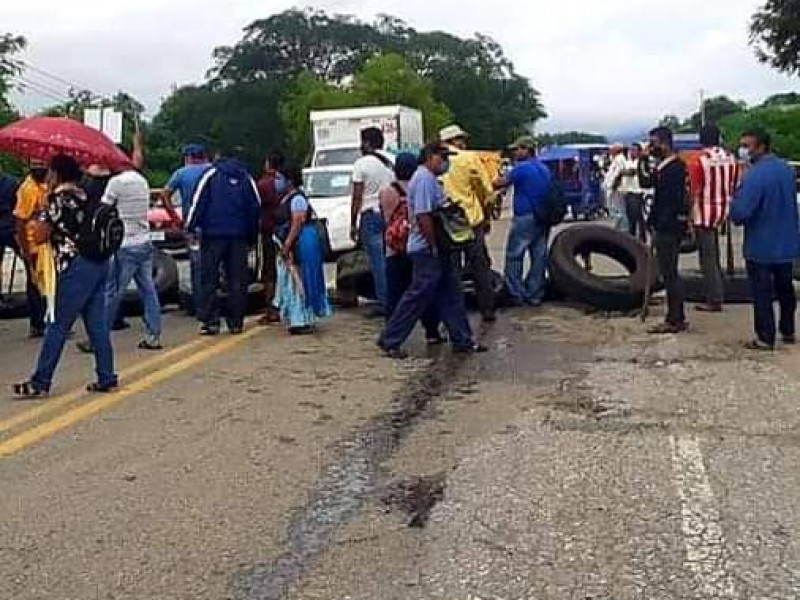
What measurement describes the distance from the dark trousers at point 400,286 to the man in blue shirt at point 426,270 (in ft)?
1.47

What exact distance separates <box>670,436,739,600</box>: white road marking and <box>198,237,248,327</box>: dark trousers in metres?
5.85

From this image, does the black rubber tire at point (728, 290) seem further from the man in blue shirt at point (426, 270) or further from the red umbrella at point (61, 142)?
the red umbrella at point (61, 142)

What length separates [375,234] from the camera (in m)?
14.1

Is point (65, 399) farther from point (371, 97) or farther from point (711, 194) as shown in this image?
point (371, 97)

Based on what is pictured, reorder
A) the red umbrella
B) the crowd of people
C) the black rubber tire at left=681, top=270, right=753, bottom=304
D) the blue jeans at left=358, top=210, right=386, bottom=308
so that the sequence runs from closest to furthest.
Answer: the crowd of people, the red umbrella, the blue jeans at left=358, top=210, right=386, bottom=308, the black rubber tire at left=681, top=270, right=753, bottom=304

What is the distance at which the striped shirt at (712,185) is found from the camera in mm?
14266

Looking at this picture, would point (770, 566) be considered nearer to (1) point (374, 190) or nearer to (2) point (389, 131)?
(1) point (374, 190)

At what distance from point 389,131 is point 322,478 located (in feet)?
97.0

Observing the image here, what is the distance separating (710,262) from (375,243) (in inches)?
131

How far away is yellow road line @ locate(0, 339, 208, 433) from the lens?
930cm

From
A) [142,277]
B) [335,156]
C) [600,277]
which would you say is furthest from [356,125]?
[142,277]

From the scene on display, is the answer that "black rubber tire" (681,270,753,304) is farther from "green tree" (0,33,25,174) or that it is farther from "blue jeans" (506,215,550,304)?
"green tree" (0,33,25,174)

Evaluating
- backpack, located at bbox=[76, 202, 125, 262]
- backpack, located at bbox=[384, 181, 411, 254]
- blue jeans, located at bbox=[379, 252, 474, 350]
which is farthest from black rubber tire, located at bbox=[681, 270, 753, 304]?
backpack, located at bbox=[76, 202, 125, 262]

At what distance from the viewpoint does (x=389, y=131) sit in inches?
1449
